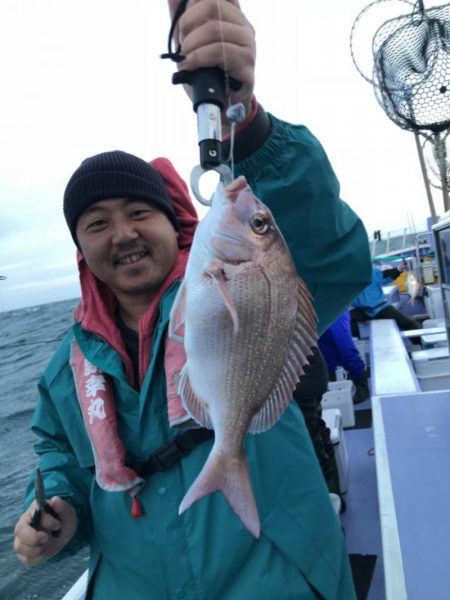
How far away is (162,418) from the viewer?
161 centimetres

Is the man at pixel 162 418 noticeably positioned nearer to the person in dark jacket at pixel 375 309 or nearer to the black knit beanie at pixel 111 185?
the black knit beanie at pixel 111 185

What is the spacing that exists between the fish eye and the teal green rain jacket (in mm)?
371

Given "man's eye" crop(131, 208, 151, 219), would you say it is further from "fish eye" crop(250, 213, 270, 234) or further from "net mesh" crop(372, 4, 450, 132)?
"net mesh" crop(372, 4, 450, 132)

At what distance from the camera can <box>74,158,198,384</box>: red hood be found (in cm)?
175

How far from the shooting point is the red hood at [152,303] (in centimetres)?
175

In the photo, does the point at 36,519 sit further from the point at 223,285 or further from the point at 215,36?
the point at 215,36

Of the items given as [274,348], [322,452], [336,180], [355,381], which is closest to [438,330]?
[355,381]

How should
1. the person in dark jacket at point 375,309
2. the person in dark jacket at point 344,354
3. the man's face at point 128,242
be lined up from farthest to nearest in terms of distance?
the person in dark jacket at point 375,309
the person in dark jacket at point 344,354
the man's face at point 128,242

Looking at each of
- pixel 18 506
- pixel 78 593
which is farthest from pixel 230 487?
pixel 18 506

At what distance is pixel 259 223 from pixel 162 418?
771 millimetres

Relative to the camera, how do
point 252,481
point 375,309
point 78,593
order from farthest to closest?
point 375,309 < point 78,593 < point 252,481

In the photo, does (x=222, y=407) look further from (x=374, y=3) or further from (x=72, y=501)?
(x=374, y=3)

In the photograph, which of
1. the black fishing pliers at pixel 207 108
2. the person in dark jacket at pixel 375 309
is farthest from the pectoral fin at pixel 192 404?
the person in dark jacket at pixel 375 309

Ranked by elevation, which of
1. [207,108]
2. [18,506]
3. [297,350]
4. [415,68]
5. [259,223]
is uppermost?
[415,68]
